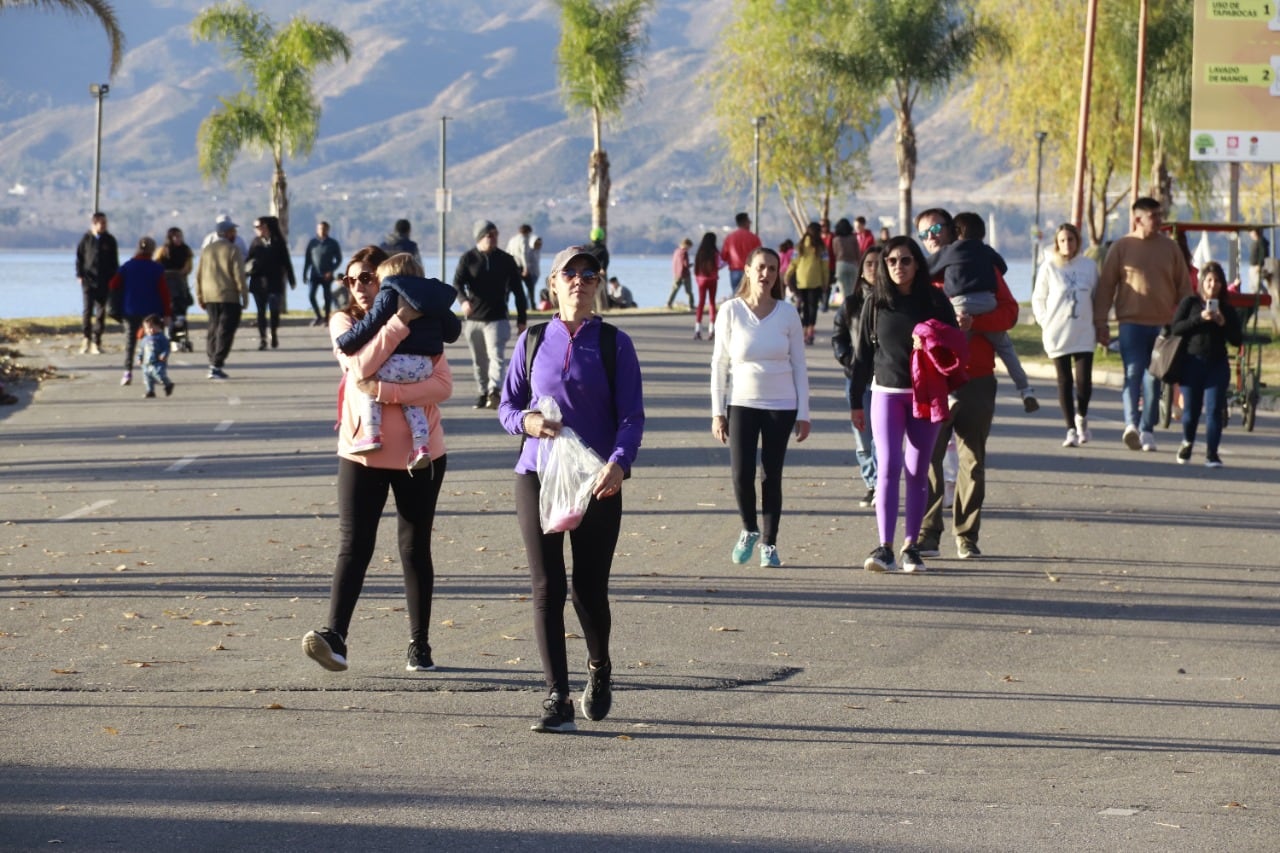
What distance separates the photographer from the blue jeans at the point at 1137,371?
17766 mm

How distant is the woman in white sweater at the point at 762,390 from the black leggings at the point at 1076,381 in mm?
6726

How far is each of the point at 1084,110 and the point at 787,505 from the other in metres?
23.3

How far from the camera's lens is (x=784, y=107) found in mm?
67812

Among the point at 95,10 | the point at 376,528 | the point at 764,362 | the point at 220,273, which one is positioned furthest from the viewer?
the point at 95,10

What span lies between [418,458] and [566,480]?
1.23 meters

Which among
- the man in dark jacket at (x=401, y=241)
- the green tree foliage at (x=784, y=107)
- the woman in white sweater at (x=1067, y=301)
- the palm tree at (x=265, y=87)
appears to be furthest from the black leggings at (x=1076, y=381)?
the green tree foliage at (x=784, y=107)

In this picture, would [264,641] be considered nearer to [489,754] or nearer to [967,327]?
[489,754]

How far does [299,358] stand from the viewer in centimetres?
3009

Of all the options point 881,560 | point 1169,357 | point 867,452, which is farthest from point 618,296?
point 881,560

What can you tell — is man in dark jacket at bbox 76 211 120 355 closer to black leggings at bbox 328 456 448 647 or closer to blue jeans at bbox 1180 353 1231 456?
blue jeans at bbox 1180 353 1231 456

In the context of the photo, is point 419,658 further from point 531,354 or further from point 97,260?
point 97,260

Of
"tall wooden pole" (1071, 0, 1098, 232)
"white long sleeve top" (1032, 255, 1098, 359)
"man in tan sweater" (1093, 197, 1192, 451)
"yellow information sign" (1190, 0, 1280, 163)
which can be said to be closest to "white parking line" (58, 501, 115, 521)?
"white long sleeve top" (1032, 255, 1098, 359)

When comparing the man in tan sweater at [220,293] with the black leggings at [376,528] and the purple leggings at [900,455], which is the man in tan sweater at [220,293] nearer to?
the purple leggings at [900,455]

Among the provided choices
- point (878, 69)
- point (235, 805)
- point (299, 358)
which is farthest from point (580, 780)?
point (878, 69)
